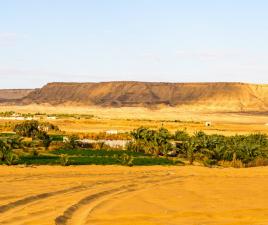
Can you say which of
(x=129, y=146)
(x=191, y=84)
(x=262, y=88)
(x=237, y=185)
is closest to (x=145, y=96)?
(x=191, y=84)

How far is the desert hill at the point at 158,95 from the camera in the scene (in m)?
147

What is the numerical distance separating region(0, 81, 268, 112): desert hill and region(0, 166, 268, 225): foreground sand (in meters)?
119

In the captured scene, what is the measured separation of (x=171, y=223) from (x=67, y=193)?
4821 millimetres

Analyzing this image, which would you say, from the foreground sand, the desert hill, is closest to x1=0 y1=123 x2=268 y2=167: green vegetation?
the foreground sand

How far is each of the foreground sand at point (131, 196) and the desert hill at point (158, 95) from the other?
11942 centimetres

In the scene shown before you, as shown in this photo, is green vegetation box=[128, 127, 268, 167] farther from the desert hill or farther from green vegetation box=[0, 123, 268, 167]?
the desert hill

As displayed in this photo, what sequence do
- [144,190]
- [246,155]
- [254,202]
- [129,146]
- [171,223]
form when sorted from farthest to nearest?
[129,146] < [246,155] < [144,190] < [254,202] < [171,223]

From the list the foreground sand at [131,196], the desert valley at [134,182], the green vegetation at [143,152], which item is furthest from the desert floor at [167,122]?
the foreground sand at [131,196]

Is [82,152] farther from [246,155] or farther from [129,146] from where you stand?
[246,155]

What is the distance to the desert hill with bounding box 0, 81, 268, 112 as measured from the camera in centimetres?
14712

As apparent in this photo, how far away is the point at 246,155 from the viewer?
28641mm

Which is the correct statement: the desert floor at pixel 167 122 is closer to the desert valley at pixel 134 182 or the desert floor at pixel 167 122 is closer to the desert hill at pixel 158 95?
the desert hill at pixel 158 95

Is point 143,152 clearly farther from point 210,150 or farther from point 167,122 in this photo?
point 167,122

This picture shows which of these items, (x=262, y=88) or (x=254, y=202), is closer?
(x=254, y=202)
